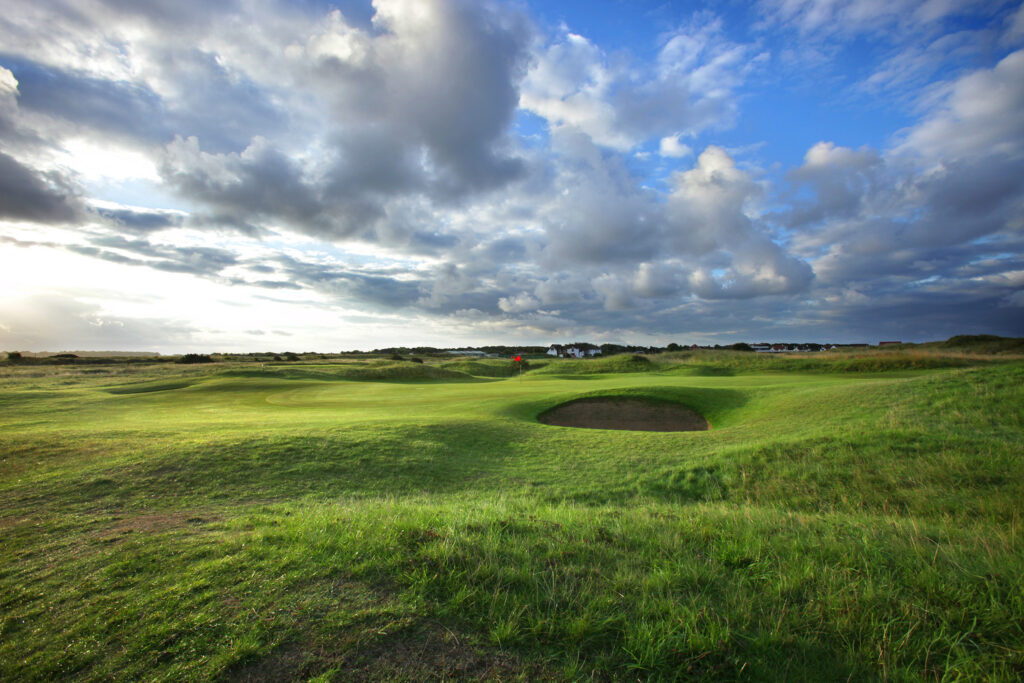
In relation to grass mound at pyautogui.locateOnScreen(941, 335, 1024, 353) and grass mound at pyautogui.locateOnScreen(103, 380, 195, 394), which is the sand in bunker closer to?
grass mound at pyautogui.locateOnScreen(103, 380, 195, 394)

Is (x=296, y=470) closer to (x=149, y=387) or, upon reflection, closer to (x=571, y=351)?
(x=149, y=387)

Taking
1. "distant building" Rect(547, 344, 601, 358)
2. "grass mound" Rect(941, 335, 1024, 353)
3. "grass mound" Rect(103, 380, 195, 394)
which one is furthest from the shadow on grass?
"distant building" Rect(547, 344, 601, 358)

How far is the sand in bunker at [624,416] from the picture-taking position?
22.3 metres

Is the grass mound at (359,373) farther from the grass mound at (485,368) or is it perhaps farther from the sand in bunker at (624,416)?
the sand in bunker at (624,416)

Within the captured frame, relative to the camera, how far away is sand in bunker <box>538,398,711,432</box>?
73.1 feet

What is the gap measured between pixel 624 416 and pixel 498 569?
2032 cm

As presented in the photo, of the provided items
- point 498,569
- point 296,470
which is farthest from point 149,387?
point 498,569

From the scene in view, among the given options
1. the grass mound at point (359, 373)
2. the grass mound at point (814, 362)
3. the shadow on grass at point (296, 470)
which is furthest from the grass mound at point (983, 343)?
the shadow on grass at point (296, 470)

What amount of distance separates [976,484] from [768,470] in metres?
4.05

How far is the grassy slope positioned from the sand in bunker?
400 inches

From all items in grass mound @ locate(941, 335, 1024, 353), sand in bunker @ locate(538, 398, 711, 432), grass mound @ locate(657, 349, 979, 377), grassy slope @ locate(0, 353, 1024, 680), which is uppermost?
grass mound @ locate(941, 335, 1024, 353)

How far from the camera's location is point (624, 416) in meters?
23.4

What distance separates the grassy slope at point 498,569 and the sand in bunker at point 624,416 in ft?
33.4

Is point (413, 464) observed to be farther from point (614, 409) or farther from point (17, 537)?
point (614, 409)
